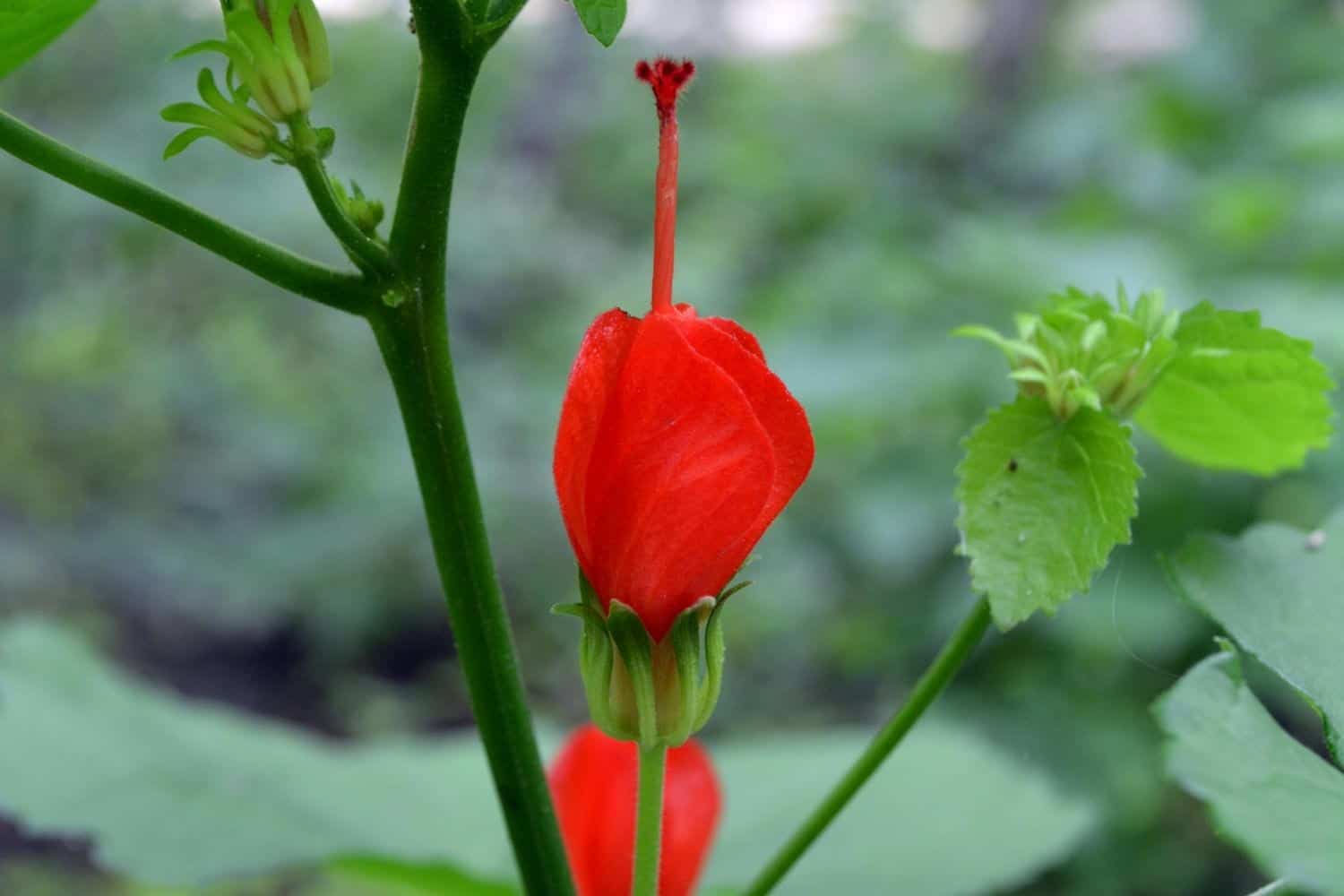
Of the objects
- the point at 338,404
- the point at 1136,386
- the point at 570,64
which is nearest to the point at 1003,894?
the point at 338,404

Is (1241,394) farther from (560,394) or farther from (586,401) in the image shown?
(560,394)

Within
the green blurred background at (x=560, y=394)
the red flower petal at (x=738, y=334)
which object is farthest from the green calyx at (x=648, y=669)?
the green blurred background at (x=560, y=394)

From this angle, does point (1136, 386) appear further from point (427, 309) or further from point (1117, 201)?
point (1117, 201)

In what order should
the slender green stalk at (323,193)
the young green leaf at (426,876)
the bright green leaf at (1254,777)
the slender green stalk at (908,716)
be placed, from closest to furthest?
the bright green leaf at (1254,777) → the slender green stalk at (323,193) → the slender green stalk at (908,716) → the young green leaf at (426,876)

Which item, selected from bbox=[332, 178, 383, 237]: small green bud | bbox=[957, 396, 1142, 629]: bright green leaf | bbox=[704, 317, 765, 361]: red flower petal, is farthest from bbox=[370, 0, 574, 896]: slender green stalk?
bbox=[957, 396, 1142, 629]: bright green leaf

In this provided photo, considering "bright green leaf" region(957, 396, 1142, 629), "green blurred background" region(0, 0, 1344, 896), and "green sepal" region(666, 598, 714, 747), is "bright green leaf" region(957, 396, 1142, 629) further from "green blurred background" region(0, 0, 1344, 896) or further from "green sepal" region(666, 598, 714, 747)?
"green blurred background" region(0, 0, 1344, 896)

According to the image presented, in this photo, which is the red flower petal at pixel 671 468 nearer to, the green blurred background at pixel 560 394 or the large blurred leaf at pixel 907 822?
the large blurred leaf at pixel 907 822
